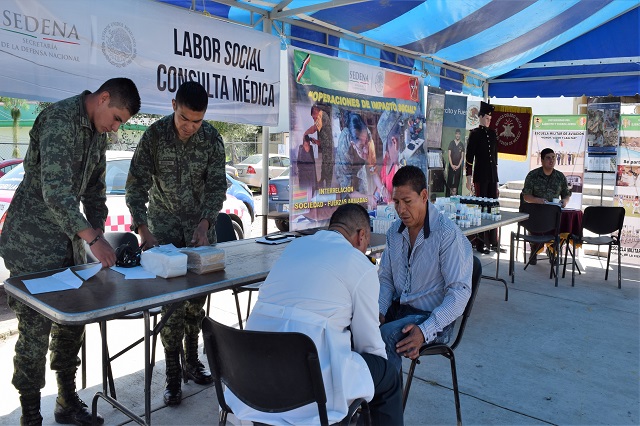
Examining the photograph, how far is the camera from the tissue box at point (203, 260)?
2408 mm

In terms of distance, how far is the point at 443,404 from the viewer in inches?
119

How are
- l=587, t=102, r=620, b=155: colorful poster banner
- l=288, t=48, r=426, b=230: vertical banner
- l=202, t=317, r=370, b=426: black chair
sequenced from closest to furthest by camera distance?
1. l=202, t=317, r=370, b=426: black chair
2. l=288, t=48, r=426, b=230: vertical banner
3. l=587, t=102, r=620, b=155: colorful poster banner

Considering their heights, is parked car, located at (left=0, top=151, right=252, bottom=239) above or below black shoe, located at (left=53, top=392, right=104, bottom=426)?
above

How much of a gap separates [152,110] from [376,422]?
285 cm

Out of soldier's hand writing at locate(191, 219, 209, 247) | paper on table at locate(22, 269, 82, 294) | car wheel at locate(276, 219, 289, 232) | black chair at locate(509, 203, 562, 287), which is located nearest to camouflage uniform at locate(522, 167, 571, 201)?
black chair at locate(509, 203, 562, 287)

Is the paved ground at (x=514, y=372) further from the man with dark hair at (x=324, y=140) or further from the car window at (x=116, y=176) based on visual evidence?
the man with dark hair at (x=324, y=140)

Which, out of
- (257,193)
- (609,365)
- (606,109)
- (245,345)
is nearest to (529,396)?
(609,365)

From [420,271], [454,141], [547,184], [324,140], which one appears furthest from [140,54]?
[547,184]

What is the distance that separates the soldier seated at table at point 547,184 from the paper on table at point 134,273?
5499mm

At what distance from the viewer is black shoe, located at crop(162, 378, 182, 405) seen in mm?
2887

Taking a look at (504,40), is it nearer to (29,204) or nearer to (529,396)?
(529,396)

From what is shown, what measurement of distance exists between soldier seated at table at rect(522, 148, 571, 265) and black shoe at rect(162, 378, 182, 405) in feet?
16.8

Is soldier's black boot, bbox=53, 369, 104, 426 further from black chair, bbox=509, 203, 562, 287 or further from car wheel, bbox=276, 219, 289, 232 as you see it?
car wheel, bbox=276, 219, 289, 232

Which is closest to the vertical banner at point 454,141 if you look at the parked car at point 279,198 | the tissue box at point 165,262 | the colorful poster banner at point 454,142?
the colorful poster banner at point 454,142
